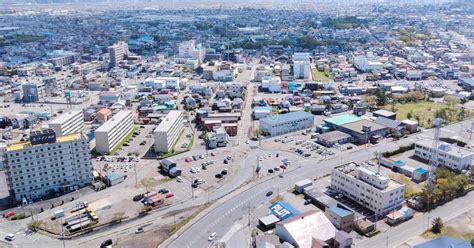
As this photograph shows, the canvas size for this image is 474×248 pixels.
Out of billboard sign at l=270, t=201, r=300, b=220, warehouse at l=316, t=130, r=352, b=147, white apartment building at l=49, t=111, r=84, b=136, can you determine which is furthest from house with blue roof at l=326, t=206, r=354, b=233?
white apartment building at l=49, t=111, r=84, b=136

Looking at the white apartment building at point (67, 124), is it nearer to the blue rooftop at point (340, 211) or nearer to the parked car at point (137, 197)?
the parked car at point (137, 197)

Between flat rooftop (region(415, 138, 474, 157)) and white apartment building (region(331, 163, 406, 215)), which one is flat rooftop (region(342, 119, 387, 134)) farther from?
white apartment building (region(331, 163, 406, 215))

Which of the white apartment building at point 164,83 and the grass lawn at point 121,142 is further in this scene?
the white apartment building at point 164,83

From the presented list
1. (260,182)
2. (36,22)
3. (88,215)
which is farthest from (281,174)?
(36,22)

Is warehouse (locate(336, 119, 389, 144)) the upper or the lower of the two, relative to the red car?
upper

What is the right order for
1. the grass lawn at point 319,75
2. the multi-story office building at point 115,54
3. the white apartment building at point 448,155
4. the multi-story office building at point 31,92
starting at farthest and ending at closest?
the multi-story office building at point 115,54
the grass lawn at point 319,75
the multi-story office building at point 31,92
the white apartment building at point 448,155

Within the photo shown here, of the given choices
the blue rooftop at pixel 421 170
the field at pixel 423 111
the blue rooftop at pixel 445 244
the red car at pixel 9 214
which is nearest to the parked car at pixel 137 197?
the red car at pixel 9 214
